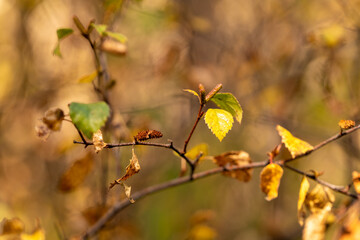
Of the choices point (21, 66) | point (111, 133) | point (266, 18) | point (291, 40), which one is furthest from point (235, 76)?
point (21, 66)

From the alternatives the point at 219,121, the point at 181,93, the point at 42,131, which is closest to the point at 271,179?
the point at 219,121

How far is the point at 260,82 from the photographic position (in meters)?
2.08

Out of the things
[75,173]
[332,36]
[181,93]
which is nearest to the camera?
[75,173]

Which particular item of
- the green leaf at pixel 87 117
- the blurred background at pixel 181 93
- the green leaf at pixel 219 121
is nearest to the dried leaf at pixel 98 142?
the green leaf at pixel 87 117

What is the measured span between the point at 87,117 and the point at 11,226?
0.48 m

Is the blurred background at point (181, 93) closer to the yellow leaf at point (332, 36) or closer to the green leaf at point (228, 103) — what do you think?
the yellow leaf at point (332, 36)

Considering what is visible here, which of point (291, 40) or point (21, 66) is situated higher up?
point (291, 40)

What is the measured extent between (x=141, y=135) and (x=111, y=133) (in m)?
0.47

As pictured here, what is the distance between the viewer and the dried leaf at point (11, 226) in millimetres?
877

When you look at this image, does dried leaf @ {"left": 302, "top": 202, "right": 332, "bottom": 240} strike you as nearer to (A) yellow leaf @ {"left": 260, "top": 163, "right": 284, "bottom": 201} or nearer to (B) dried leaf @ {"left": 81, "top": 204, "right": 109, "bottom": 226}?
(A) yellow leaf @ {"left": 260, "top": 163, "right": 284, "bottom": 201}

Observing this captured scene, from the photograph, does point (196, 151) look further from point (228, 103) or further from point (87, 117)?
point (87, 117)

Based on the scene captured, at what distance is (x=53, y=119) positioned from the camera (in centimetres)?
67

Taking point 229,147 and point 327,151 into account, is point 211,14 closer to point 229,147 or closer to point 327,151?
point 229,147

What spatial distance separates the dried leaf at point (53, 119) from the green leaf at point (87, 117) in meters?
0.07
